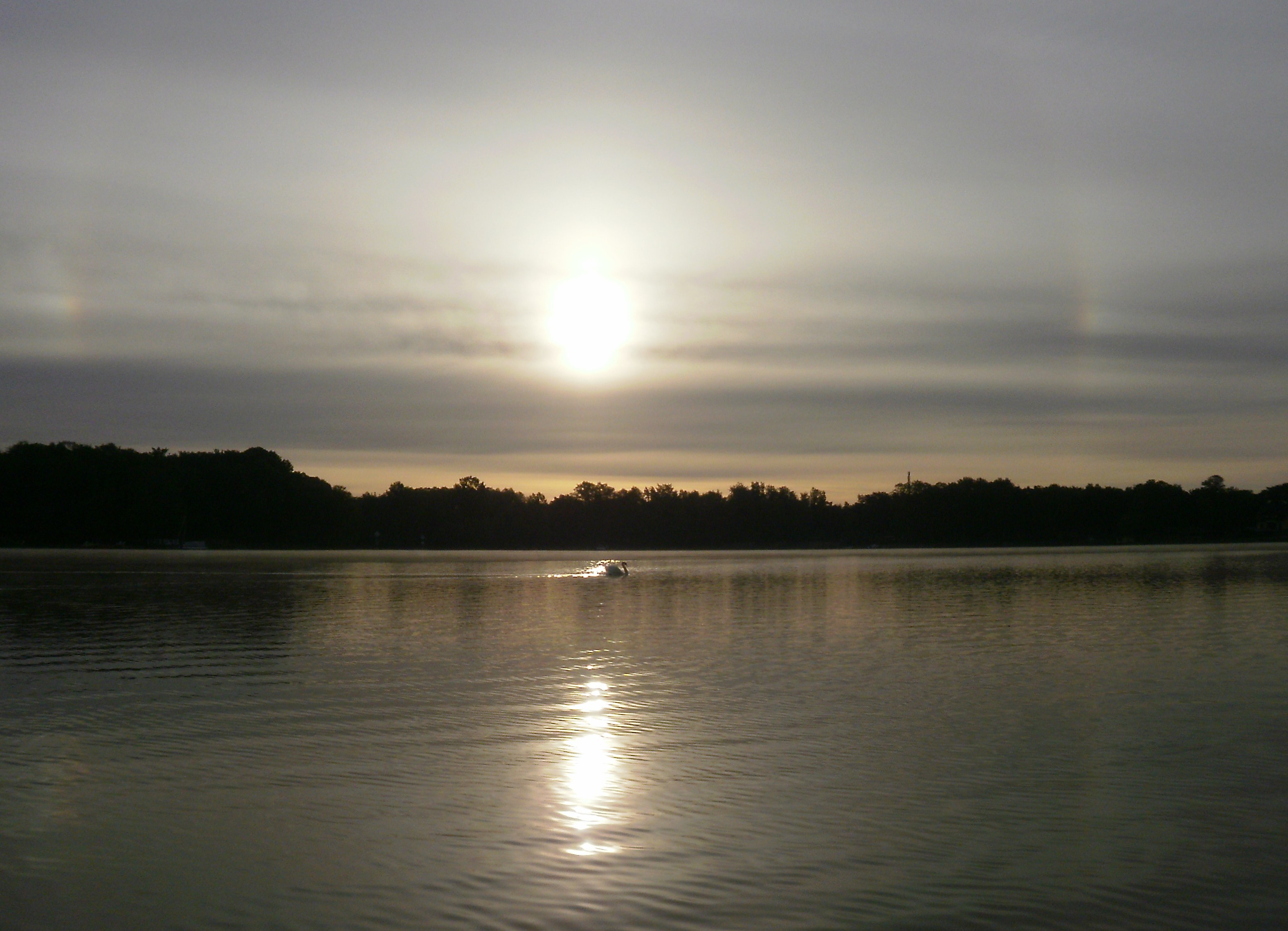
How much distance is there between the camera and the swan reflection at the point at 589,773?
438 inches

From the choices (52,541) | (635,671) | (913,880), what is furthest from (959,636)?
(52,541)

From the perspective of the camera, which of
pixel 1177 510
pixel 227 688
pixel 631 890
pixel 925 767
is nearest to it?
pixel 631 890

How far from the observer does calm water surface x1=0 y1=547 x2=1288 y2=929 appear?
30.1ft

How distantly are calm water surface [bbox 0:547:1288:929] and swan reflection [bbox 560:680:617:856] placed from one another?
57 mm

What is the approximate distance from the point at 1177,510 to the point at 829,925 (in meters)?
211

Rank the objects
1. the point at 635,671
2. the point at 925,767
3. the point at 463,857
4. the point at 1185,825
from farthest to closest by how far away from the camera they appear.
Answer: the point at 635,671
the point at 925,767
the point at 1185,825
the point at 463,857

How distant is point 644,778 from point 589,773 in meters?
0.73

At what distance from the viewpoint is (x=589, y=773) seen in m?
13.5

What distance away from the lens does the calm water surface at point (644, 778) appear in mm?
9164

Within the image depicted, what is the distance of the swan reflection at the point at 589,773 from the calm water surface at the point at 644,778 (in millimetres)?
57

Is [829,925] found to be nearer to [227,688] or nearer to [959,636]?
[227,688]

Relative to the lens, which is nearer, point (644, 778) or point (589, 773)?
point (644, 778)

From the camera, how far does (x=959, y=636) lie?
96.7 ft

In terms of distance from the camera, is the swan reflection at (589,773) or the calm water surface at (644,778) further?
the swan reflection at (589,773)
